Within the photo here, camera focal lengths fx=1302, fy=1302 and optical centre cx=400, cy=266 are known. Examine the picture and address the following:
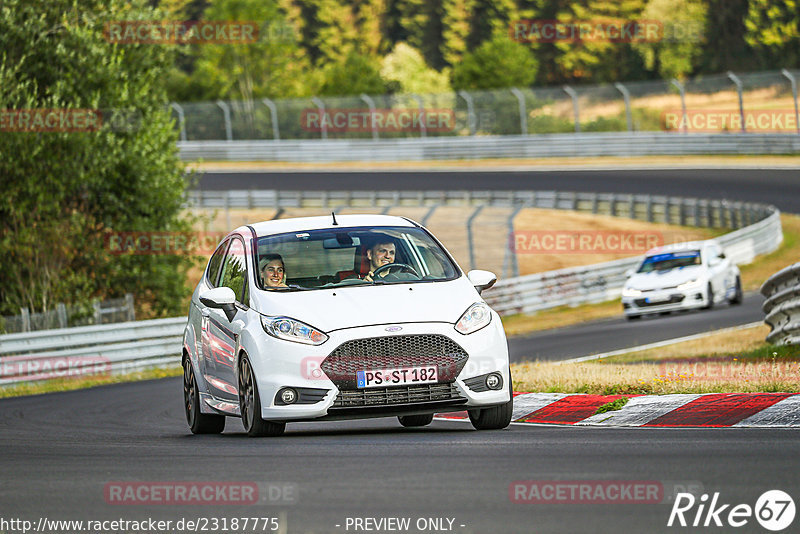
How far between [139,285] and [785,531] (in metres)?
23.9

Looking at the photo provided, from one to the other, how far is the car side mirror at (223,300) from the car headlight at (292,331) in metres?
0.61

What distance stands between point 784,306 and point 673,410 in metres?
6.18

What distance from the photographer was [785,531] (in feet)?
16.7

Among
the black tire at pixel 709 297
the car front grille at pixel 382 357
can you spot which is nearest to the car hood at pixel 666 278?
the black tire at pixel 709 297

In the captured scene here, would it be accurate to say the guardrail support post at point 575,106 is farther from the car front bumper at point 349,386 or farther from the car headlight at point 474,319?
the car front bumper at point 349,386

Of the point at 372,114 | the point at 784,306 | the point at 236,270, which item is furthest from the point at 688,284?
the point at 372,114

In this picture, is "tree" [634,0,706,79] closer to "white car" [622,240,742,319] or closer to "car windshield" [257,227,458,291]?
"white car" [622,240,742,319]

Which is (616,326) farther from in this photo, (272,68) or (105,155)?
(272,68)

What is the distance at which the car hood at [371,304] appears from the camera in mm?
8742

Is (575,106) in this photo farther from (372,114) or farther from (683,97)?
(372,114)

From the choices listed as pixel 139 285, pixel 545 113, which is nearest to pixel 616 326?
pixel 139 285

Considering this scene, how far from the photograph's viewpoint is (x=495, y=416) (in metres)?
9.20

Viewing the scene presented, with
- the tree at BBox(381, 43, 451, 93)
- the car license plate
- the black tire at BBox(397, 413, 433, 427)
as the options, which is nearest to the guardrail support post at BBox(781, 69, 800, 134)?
the black tire at BBox(397, 413, 433, 427)

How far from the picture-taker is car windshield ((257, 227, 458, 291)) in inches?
375
